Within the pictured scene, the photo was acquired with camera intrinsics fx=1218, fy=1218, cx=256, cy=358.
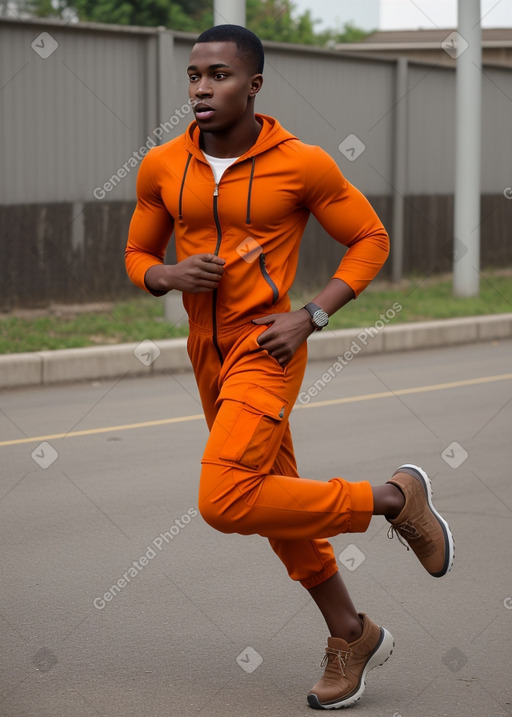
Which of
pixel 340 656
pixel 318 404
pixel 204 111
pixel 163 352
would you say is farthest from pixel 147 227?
pixel 163 352

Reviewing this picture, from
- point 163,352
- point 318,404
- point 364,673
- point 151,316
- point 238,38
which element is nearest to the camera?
point 238,38

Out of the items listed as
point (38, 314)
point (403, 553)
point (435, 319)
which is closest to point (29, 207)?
point (38, 314)

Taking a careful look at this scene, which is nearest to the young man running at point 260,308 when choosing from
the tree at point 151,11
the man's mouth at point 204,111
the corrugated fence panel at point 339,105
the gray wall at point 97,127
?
the man's mouth at point 204,111

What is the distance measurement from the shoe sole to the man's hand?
38.7 inches

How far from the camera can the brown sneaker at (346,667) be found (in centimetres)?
374

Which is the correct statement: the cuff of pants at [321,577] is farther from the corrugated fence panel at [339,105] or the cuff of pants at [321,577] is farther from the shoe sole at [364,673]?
the corrugated fence panel at [339,105]

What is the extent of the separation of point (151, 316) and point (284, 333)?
9.64 metres

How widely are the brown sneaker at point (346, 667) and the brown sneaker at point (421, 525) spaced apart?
297mm

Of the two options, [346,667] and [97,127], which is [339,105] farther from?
[346,667]

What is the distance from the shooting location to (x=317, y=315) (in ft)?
11.8

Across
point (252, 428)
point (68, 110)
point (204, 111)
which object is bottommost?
point (68, 110)

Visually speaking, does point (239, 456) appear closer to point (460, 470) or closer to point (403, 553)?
point (403, 553)

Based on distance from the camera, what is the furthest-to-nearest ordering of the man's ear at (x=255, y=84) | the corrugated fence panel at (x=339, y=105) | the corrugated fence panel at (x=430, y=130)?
the corrugated fence panel at (x=430, y=130) → the corrugated fence panel at (x=339, y=105) → the man's ear at (x=255, y=84)

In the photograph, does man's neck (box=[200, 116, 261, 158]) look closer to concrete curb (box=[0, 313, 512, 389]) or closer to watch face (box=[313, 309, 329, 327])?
watch face (box=[313, 309, 329, 327])
